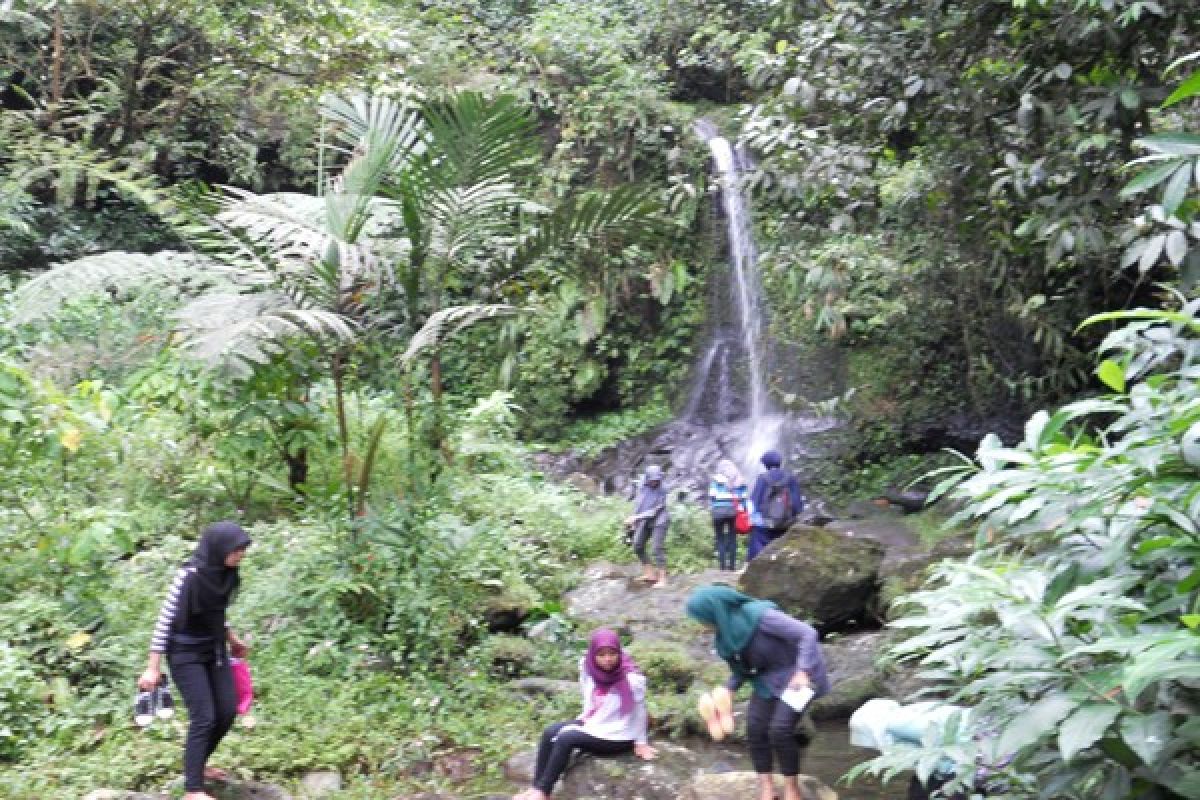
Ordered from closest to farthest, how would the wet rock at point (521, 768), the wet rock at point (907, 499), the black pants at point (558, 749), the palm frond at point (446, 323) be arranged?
1. the black pants at point (558, 749)
2. the wet rock at point (521, 768)
3. the palm frond at point (446, 323)
4. the wet rock at point (907, 499)

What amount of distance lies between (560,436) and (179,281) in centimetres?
1043

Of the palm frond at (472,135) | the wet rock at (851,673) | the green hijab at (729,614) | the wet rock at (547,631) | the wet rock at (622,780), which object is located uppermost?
the palm frond at (472,135)

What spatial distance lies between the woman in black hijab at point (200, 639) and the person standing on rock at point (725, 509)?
21.4 ft

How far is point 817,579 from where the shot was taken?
8727mm

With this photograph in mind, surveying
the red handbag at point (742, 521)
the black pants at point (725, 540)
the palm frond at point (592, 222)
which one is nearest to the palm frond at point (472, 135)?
the palm frond at point (592, 222)

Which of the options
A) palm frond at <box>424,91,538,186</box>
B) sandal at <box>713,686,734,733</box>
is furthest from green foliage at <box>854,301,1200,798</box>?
palm frond at <box>424,91,538,186</box>

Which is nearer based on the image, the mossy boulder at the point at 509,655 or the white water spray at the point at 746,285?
the mossy boulder at the point at 509,655

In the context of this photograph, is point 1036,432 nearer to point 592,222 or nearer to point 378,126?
point 592,222

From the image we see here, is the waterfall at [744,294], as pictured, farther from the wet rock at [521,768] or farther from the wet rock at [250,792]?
the wet rock at [250,792]

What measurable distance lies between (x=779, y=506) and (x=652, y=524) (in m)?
1.24

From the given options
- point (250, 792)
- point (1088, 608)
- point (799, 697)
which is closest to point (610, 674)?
point (799, 697)

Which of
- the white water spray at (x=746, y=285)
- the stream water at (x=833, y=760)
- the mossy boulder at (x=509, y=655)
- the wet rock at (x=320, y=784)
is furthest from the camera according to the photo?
the white water spray at (x=746, y=285)

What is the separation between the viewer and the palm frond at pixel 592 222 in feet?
23.4

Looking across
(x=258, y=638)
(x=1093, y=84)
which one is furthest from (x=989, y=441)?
(x=258, y=638)
